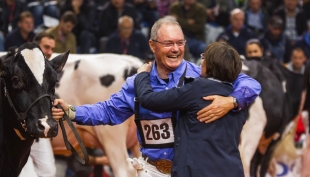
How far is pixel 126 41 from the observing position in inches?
493

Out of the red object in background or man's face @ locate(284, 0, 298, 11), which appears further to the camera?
man's face @ locate(284, 0, 298, 11)

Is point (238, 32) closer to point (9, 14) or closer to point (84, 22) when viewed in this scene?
point (84, 22)

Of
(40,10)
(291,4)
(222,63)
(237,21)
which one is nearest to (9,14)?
(40,10)

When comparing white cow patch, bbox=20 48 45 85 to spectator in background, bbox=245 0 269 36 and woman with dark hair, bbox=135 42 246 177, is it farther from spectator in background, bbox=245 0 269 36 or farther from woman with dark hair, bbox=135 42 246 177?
spectator in background, bbox=245 0 269 36

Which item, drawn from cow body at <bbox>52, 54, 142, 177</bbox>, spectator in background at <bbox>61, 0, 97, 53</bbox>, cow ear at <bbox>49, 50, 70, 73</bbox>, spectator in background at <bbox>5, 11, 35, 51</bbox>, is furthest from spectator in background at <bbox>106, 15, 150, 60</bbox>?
cow ear at <bbox>49, 50, 70, 73</bbox>

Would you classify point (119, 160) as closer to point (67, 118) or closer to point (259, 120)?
point (259, 120)

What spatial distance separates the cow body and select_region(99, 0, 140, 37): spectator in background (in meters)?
4.42

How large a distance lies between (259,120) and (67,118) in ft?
14.6

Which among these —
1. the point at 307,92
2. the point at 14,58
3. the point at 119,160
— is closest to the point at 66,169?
the point at 119,160

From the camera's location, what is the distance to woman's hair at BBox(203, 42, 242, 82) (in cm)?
488

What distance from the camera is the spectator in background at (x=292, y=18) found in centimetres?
1451

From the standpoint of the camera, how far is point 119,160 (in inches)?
352

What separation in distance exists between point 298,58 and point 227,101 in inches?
311

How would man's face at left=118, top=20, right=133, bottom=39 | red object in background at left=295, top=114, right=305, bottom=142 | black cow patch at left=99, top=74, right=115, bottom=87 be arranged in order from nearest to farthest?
black cow patch at left=99, top=74, right=115, bottom=87, red object in background at left=295, top=114, right=305, bottom=142, man's face at left=118, top=20, right=133, bottom=39
